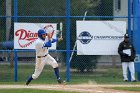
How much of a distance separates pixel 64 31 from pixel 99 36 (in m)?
1.97

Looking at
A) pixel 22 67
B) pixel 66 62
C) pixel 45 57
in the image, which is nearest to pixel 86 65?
→ pixel 66 62

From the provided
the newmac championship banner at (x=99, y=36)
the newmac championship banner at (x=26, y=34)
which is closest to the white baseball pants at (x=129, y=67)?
the newmac championship banner at (x=99, y=36)

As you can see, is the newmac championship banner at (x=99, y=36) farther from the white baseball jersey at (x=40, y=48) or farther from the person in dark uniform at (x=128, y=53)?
the white baseball jersey at (x=40, y=48)

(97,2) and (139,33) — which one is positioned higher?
(97,2)

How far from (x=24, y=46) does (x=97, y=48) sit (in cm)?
290

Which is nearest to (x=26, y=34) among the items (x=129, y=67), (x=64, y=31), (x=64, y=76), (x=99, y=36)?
(x=64, y=31)

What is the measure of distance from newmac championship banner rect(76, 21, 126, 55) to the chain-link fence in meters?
0.30

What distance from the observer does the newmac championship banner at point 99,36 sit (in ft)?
67.9

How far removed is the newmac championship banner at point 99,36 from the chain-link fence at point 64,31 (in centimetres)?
30

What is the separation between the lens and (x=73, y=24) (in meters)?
22.2

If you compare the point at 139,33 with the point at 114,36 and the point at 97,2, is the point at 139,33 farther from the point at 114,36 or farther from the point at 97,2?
the point at 97,2

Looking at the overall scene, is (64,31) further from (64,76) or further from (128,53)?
(128,53)

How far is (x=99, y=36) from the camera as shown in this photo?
20.7 m

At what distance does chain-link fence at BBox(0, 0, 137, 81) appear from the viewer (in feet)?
68.2
